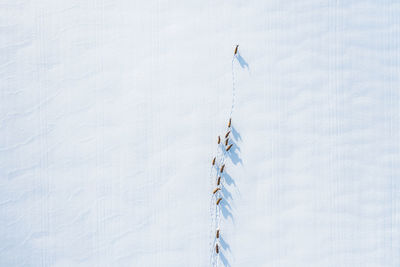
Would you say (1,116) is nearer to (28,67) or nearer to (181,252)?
(28,67)

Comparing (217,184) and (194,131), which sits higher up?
(194,131)

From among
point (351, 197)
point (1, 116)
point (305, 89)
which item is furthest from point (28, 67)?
point (351, 197)

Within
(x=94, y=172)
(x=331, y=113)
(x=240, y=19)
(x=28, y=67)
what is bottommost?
(x=94, y=172)

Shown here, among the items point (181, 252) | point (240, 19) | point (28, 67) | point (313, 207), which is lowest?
point (181, 252)

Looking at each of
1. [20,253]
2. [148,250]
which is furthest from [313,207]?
[20,253]

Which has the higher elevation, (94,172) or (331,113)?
(331,113)

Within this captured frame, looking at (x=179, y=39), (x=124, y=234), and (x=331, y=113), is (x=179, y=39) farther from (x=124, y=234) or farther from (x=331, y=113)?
(x=124, y=234)
